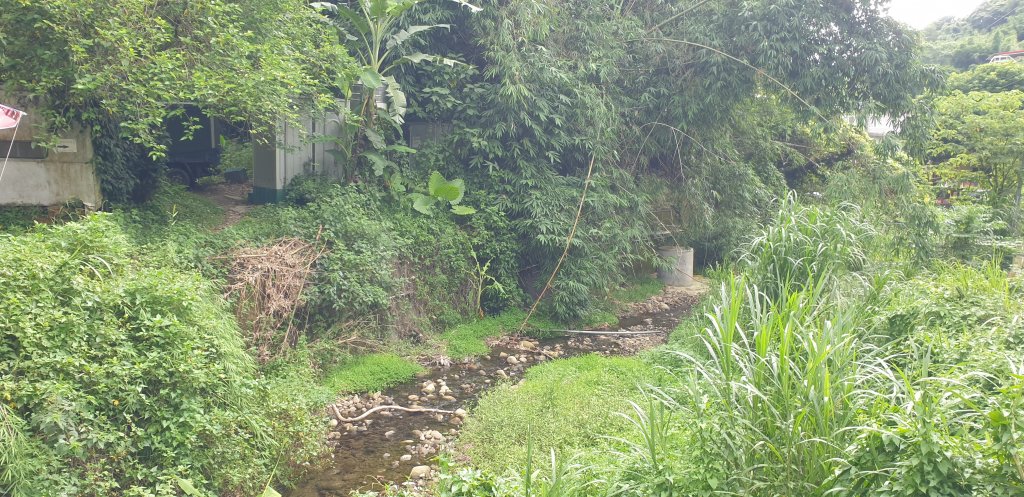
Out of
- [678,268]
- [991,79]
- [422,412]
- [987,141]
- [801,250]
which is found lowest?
[422,412]

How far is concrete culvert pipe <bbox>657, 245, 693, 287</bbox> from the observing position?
12.0 metres

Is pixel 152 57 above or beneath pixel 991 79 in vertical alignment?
beneath

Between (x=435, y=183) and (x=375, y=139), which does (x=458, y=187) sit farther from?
(x=375, y=139)

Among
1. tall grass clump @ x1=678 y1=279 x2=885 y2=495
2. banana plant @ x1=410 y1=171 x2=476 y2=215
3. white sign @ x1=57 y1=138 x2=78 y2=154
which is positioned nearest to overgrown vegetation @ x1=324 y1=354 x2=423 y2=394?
banana plant @ x1=410 y1=171 x2=476 y2=215

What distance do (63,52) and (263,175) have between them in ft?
10.7

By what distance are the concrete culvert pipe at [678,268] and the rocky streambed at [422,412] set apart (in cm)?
230

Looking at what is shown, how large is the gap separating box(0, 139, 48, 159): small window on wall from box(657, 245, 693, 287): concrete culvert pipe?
30.0 ft

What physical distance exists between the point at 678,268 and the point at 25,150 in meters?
9.70

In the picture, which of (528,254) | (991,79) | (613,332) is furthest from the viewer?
(991,79)

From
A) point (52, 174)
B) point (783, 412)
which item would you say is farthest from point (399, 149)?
point (783, 412)

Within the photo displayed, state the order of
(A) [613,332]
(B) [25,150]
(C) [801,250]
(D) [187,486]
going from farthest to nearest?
1. (A) [613,332]
2. (B) [25,150]
3. (C) [801,250]
4. (D) [187,486]

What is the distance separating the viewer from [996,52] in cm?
2514

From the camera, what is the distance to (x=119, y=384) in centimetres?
399

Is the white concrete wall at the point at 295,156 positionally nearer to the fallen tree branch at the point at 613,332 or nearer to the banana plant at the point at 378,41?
the banana plant at the point at 378,41
